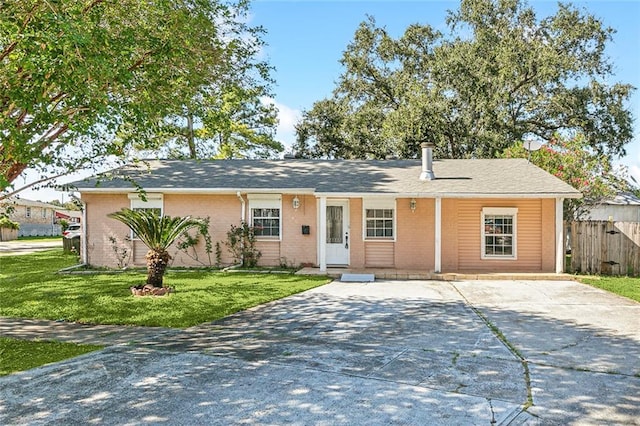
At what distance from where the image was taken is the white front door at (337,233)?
46.1ft

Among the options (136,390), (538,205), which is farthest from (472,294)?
(136,390)

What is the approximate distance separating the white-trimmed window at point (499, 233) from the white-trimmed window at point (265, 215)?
21.8 feet

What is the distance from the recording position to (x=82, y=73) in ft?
17.0

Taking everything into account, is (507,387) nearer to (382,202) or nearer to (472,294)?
(472,294)

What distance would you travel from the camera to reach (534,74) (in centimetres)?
2392

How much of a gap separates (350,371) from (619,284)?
9.51 meters

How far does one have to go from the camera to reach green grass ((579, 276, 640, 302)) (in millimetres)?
9531

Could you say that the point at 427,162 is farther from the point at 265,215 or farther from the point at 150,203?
the point at 150,203

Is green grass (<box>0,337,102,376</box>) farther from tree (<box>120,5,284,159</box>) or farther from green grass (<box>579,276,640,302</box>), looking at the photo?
green grass (<box>579,276,640,302</box>)

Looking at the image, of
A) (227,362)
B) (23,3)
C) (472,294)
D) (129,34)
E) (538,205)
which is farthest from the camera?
(538,205)

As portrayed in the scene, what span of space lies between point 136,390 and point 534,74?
1020 inches

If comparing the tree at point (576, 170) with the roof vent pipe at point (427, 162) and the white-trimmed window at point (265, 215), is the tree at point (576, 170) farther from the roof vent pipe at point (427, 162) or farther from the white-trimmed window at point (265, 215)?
the white-trimmed window at point (265, 215)

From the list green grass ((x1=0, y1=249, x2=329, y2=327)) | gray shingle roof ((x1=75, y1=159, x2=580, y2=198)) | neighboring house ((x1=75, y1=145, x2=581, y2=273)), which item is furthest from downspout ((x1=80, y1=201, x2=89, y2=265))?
green grass ((x1=0, y1=249, x2=329, y2=327))

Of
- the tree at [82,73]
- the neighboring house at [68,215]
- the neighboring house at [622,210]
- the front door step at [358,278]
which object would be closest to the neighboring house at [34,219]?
the neighboring house at [68,215]
